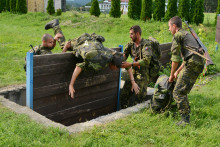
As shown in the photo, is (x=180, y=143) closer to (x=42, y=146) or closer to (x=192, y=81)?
(x=192, y=81)

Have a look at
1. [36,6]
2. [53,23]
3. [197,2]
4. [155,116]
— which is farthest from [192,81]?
[36,6]

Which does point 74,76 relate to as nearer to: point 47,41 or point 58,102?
point 58,102

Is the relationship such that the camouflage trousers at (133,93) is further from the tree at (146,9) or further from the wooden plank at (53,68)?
the tree at (146,9)

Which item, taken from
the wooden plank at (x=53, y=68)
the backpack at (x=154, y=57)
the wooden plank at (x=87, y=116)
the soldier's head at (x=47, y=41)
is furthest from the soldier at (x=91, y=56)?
the backpack at (x=154, y=57)

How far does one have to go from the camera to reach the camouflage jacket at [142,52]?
4.68 m

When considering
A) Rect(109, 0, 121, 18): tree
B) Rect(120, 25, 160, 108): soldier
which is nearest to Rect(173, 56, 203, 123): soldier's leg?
Rect(120, 25, 160, 108): soldier

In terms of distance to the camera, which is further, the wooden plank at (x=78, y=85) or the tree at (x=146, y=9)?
the tree at (x=146, y=9)

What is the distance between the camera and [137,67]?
5176 millimetres

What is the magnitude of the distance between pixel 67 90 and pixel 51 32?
11.6 m

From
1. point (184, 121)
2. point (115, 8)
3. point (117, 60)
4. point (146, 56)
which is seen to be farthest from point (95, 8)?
point (184, 121)

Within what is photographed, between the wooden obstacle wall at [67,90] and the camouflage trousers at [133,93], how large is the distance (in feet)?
0.60

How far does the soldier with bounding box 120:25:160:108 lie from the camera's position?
4.68 metres

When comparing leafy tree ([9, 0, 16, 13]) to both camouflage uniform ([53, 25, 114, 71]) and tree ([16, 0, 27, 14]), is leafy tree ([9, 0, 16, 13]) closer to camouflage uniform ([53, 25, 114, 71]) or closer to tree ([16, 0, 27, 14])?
tree ([16, 0, 27, 14])

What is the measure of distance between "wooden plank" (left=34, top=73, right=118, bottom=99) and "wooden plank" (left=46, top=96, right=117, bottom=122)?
1.01ft
